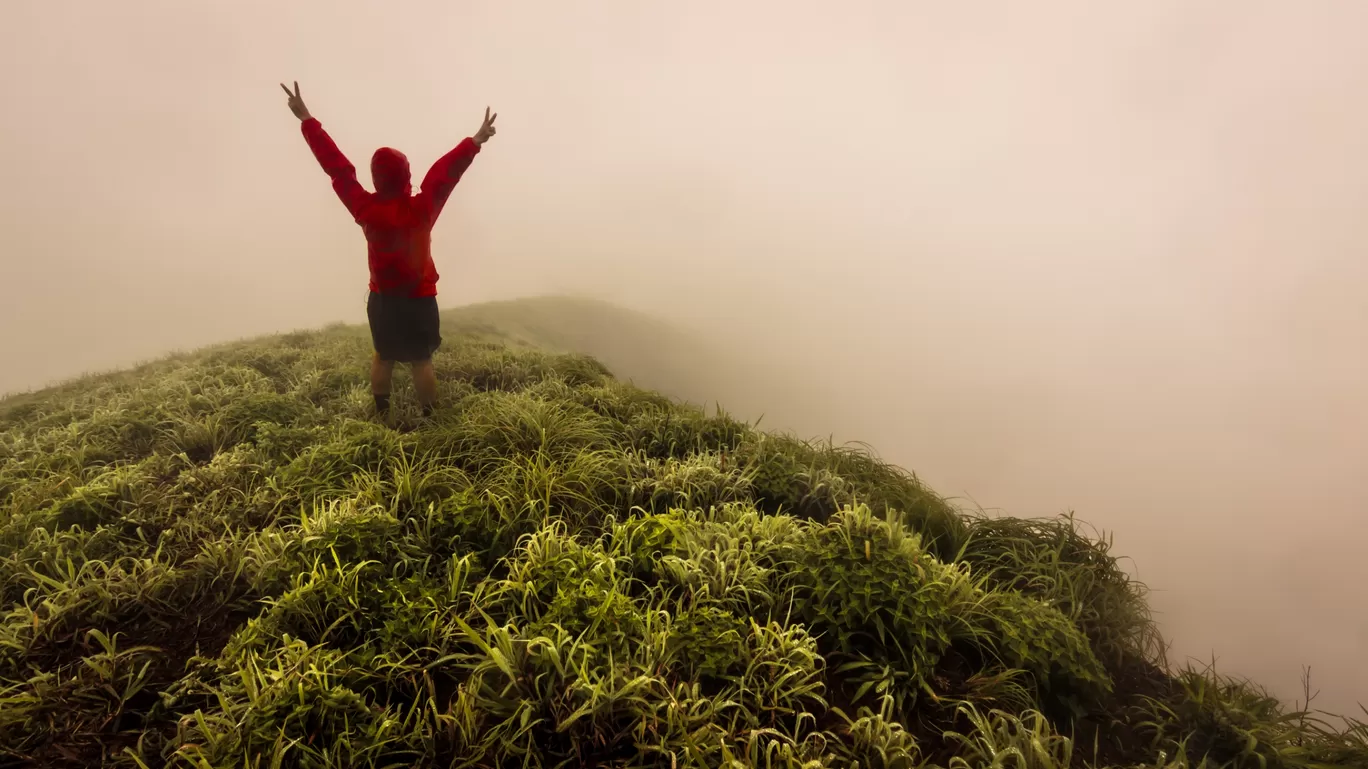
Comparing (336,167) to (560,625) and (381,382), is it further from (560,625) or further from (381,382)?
(560,625)

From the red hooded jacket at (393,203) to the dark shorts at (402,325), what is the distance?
0.47 feet

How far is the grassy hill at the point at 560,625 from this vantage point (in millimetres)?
2367

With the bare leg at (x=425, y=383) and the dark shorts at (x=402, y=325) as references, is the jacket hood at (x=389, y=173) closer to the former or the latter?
the dark shorts at (x=402, y=325)

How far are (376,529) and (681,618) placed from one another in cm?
226

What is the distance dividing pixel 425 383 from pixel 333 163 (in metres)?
2.54

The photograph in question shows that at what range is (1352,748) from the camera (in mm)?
2701

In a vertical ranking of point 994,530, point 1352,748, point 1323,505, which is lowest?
point 1323,505

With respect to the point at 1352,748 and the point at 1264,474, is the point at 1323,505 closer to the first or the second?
the point at 1264,474

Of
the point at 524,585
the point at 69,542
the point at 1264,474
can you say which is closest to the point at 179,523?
the point at 69,542

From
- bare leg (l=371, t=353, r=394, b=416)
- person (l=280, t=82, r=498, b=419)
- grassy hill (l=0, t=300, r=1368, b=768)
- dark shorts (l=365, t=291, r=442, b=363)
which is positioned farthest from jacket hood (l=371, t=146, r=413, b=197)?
grassy hill (l=0, t=300, r=1368, b=768)

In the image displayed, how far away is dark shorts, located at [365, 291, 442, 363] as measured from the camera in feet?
18.1

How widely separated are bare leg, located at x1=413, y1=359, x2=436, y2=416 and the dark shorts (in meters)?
0.19

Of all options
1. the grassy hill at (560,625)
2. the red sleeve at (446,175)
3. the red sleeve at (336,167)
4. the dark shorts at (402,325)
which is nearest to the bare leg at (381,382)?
the dark shorts at (402,325)

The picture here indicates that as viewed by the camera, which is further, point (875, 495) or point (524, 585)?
point (875, 495)
